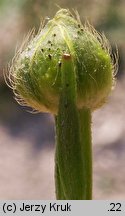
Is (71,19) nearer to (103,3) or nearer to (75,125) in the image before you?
(75,125)

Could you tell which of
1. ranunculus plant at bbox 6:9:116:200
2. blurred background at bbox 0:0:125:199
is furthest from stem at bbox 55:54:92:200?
blurred background at bbox 0:0:125:199

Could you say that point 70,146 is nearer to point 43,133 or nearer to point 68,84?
point 68,84

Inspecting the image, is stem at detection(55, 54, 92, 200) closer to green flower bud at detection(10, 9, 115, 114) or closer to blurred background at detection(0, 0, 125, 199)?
green flower bud at detection(10, 9, 115, 114)

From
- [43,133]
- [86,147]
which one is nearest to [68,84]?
[86,147]

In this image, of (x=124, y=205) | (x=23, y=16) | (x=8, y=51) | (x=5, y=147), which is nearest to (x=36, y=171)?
(x=5, y=147)

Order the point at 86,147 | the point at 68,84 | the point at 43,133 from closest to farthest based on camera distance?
the point at 68,84
the point at 86,147
the point at 43,133
